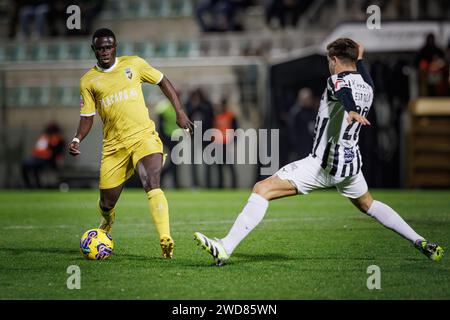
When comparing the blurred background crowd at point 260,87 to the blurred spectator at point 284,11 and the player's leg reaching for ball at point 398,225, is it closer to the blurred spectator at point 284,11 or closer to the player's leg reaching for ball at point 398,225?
the blurred spectator at point 284,11

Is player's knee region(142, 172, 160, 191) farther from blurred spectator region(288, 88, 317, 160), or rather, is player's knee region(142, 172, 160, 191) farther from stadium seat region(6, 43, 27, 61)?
stadium seat region(6, 43, 27, 61)

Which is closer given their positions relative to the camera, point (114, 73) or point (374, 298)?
point (374, 298)

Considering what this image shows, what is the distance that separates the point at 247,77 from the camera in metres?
20.9

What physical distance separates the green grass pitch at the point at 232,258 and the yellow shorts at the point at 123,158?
0.78m

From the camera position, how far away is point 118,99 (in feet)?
29.6

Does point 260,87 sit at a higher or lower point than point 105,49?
lower

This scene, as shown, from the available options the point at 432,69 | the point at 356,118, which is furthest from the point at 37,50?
the point at 356,118

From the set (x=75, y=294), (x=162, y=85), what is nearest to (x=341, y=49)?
(x=162, y=85)

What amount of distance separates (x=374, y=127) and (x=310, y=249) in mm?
11066

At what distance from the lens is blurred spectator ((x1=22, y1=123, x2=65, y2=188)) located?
69.6ft

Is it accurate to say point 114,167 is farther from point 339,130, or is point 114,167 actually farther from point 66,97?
point 66,97

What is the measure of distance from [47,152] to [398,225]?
1422 centimetres

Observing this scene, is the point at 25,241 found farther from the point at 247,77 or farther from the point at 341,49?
the point at 247,77

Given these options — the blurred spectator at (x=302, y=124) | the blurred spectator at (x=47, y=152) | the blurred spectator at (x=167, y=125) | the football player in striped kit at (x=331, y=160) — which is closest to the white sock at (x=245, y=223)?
the football player in striped kit at (x=331, y=160)
